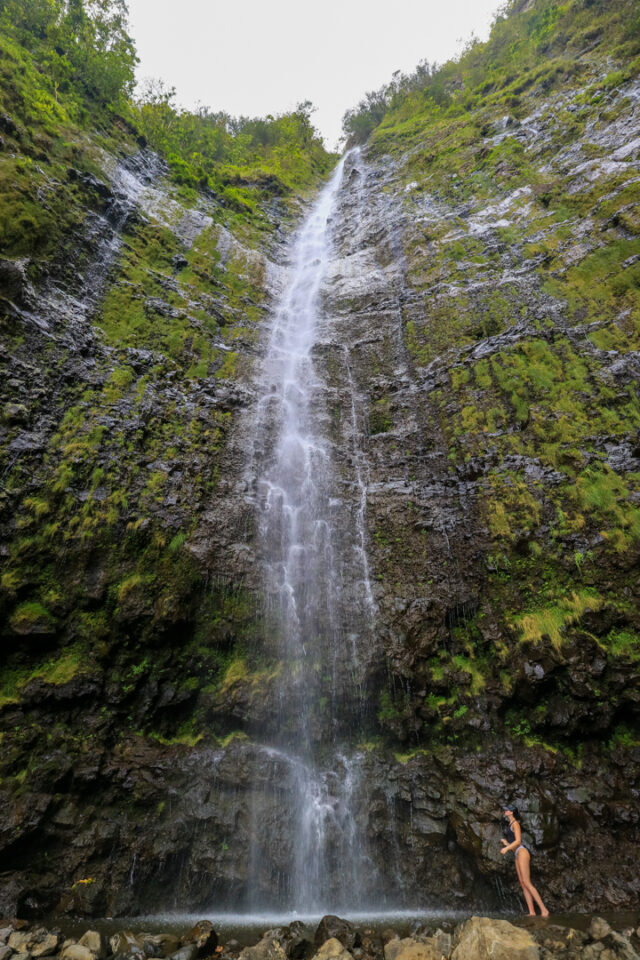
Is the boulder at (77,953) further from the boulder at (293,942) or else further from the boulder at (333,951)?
the boulder at (333,951)

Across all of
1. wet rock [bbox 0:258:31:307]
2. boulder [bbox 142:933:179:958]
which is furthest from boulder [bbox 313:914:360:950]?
wet rock [bbox 0:258:31:307]

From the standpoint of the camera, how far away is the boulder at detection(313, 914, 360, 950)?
522 centimetres

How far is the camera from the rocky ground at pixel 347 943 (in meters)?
4.24

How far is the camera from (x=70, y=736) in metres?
6.94

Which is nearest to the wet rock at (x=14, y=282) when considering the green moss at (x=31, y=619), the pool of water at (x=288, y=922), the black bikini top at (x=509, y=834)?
the green moss at (x=31, y=619)

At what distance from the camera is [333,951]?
491 cm

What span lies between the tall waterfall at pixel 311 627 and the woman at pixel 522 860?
2.24 meters

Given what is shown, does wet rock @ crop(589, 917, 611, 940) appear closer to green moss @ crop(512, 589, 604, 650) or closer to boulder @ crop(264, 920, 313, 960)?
boulder @ crop(264, 920, 313, 960)

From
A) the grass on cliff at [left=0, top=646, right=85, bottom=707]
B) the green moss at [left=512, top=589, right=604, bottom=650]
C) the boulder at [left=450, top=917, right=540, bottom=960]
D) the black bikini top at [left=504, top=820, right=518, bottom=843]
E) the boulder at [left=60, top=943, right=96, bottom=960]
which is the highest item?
the green moss at [left=512, top=589, right=604, bottom=650]

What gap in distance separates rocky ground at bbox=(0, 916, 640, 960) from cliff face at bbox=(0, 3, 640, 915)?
1.01 m

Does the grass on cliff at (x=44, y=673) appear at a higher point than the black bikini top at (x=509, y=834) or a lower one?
higher

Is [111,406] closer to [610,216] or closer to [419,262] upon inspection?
[419,262]

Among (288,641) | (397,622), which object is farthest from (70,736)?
(397,622)

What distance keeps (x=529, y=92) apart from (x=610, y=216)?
11.2 m
